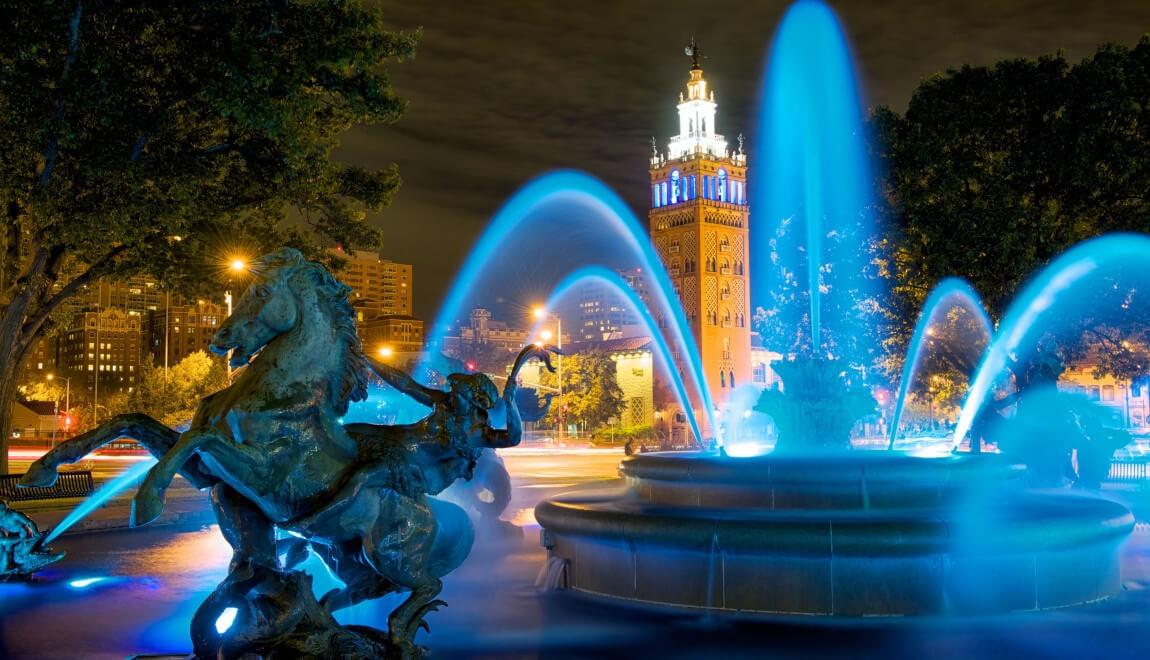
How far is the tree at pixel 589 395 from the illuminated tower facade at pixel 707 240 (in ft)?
129

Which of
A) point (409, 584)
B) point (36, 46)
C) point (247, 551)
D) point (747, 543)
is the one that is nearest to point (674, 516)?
point (747, 543)

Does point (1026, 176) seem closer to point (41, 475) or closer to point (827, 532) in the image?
point (827, 532)

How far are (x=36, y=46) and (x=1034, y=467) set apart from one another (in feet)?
67.9

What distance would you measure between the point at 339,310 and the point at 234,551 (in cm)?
161

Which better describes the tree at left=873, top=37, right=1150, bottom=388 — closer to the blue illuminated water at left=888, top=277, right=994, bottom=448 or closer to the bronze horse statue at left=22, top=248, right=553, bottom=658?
the blue illuminated water at left=888, top=277, right=994, bottom=448

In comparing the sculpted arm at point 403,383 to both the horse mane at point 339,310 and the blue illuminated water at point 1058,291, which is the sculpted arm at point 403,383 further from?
the blue illuminated water at point 1058,291

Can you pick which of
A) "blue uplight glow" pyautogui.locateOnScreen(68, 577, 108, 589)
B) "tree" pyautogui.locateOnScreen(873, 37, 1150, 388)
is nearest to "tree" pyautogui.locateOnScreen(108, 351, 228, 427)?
"tree" pyautogui.locateOnScreen(873, 37, 1150, 388)

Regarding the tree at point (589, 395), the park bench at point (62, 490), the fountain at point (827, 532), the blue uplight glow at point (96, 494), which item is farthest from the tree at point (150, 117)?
the tree at point (589, 395)

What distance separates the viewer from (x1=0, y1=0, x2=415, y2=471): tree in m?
18.1

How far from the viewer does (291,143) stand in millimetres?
19750

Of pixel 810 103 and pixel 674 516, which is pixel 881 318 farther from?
pixel 674 516

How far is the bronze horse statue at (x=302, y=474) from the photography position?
5.96 meters

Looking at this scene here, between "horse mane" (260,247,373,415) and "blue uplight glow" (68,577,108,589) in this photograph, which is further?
"blue uplight glow" (68,577,108,589)

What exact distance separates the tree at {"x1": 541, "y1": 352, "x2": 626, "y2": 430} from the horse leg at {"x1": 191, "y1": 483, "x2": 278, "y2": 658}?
74.0m
